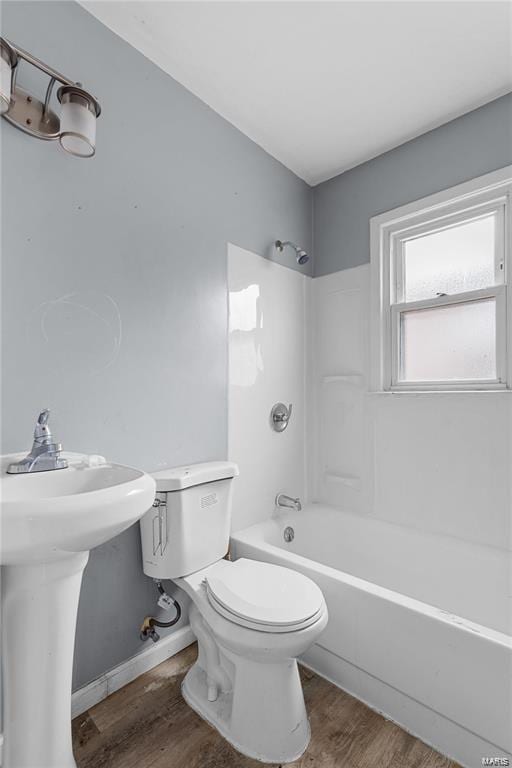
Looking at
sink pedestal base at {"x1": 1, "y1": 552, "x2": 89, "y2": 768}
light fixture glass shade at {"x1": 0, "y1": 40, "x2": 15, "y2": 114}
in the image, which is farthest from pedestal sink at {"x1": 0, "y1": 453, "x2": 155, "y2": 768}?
light fixture glass shade at {"x1": 0, "y1": 40, "x2": 15, "y2": 114}

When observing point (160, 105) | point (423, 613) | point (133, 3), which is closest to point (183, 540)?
point (423, 613)

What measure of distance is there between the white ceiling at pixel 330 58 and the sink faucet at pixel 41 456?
1465 millimetres

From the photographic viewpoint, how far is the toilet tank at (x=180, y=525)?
1.44 m

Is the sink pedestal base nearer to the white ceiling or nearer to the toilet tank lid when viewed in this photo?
the toilet tank lid

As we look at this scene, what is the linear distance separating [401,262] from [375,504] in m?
1.33

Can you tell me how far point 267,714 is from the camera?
121 centimetres

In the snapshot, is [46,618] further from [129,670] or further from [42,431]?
[129,670]

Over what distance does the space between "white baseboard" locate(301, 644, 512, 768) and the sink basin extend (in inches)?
43.2

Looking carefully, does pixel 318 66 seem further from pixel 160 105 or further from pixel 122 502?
pixel 122 502

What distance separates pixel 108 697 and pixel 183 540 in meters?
0.60

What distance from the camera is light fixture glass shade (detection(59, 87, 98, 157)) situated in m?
1.19

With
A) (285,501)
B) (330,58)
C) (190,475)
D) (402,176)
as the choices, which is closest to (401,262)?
(402,176)

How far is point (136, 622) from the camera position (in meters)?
1.50

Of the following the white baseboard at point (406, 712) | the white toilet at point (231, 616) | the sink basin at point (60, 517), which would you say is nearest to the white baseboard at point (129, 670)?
the white toilet at point (231, 616)
